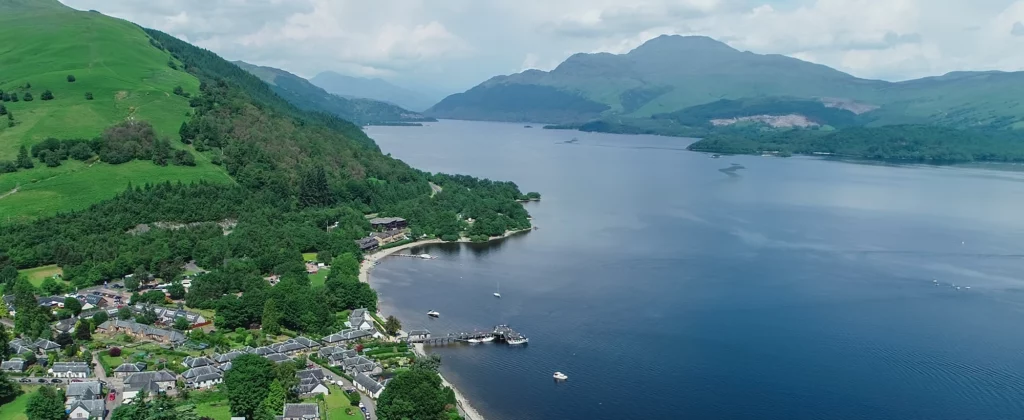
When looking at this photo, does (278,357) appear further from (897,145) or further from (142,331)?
(897,145)

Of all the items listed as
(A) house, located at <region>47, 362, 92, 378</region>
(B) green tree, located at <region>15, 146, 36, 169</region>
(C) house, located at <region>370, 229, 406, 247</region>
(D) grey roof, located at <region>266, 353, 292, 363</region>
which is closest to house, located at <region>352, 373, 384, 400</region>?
(D) grey roof, located at <region>266, 353, 292, 363</region>

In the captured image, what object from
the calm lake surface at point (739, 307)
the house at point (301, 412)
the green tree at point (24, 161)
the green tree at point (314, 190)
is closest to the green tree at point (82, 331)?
the house at point (301, 412)

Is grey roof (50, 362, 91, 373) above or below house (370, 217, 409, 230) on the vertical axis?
below

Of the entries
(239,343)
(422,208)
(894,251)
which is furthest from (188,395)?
(894,251)

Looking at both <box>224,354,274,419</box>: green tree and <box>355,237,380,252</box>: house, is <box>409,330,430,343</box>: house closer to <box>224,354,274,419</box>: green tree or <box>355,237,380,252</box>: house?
<box>224,354,274,419</box>: green tree

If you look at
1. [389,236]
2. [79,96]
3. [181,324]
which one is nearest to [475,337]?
[181,324]

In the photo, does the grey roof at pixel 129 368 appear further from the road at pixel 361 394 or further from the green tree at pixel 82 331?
the road at pixel 361 394
